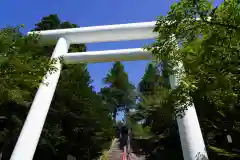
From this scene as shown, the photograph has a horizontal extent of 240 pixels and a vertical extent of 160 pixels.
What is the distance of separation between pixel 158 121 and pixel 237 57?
1177 cm

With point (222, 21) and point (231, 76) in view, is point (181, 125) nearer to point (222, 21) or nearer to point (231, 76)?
point (231, 76)

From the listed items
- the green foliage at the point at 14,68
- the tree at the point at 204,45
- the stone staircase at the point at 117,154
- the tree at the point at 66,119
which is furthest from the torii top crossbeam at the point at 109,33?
the stone staircase at the point at 117,154

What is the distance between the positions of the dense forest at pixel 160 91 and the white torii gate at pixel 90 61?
585 millimetres

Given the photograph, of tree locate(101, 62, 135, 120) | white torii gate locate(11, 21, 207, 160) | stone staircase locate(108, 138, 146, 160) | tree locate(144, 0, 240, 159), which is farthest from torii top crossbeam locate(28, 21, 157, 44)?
tree locate(101, 62, 135, 120)

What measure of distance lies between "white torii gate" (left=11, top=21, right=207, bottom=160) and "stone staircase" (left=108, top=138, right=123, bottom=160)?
8.45 metres

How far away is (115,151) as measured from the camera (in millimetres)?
18391

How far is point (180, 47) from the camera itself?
15.3 feet

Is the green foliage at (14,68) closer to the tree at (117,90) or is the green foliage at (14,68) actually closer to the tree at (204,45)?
the tree at (204,45)

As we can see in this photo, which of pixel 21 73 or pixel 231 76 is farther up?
pixel 21 73

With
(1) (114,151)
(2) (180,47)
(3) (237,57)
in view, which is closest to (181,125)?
(2) (180,47)

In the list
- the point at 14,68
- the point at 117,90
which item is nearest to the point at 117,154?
the point at 117,90

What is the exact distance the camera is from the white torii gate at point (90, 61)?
7.72m

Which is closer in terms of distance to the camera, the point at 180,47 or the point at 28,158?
the point at 180,47

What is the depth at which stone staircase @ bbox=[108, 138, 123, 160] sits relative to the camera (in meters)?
16.8
